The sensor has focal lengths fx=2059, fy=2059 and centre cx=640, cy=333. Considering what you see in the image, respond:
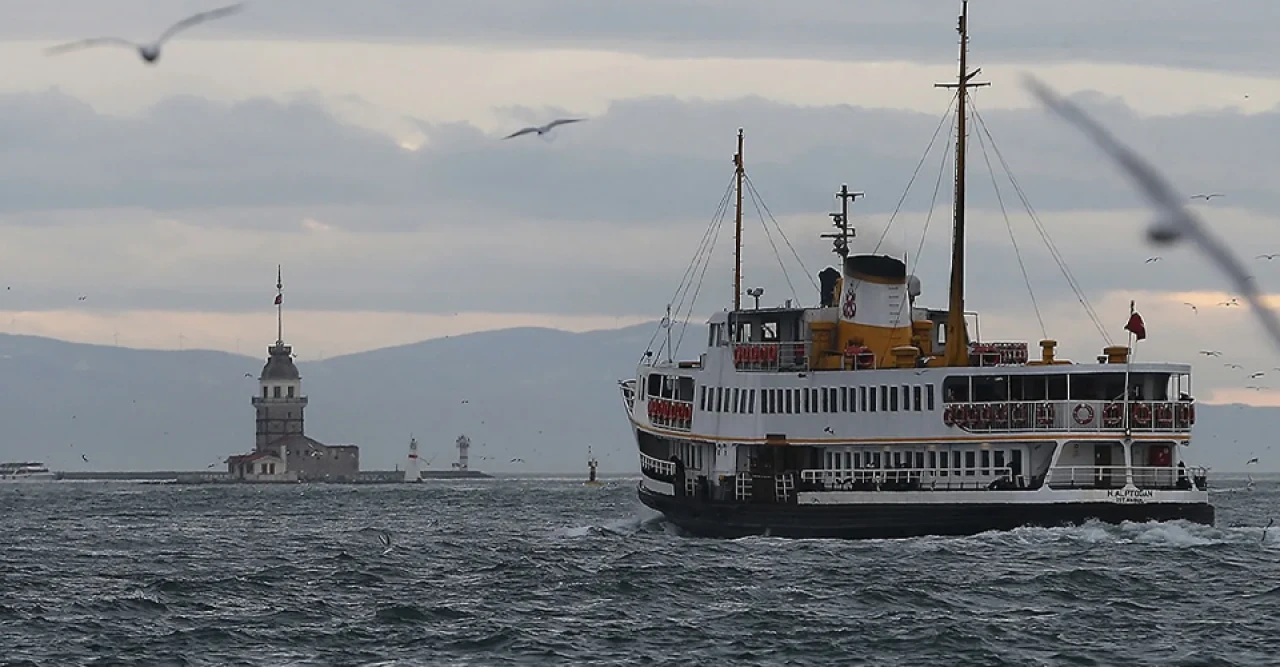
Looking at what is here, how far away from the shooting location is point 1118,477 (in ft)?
196

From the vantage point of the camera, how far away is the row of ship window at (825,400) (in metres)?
62.6

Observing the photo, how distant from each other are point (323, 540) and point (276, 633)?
34.2 meters

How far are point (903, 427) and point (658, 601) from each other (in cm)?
1827

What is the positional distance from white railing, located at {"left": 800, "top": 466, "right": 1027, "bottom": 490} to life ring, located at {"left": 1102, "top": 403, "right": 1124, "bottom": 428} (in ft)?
9.92

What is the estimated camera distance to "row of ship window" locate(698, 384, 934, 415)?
62.6m

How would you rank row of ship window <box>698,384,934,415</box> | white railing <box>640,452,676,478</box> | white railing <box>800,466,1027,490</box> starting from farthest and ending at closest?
white railing <box>640,452,676,478</box> < row of ship window <box>698,384,934,415</box> < white railing <box>800,466,1027,490</box>

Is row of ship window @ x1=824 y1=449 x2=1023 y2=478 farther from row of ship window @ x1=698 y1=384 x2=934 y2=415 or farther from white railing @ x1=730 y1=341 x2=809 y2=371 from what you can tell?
white railing @ x1=730 y1=341 x2=809 y2=371

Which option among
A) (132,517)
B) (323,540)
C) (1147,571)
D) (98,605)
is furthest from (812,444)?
(132,517)

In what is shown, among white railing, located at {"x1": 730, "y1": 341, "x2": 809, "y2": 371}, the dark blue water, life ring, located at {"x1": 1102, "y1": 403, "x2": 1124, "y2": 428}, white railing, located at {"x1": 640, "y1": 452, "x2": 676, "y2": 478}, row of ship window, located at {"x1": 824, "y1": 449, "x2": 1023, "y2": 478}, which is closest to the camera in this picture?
the dark blue water

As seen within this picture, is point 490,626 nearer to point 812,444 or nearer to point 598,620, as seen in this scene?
point 598,620

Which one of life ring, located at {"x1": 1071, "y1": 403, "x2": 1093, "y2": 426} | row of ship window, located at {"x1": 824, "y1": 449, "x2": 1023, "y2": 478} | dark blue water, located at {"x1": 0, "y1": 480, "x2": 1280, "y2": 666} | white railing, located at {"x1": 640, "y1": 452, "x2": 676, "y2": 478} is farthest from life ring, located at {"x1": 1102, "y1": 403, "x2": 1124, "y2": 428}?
white railing, located at {"x1": 640, "y1": 452, "x2": 676, "y2": 478}

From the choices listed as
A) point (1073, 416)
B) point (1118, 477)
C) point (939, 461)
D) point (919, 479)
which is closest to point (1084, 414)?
point (1073, 416)

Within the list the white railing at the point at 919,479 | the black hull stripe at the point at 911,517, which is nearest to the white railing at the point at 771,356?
the white railing at the point at 919,479

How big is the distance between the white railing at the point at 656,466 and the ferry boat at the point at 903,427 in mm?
333
